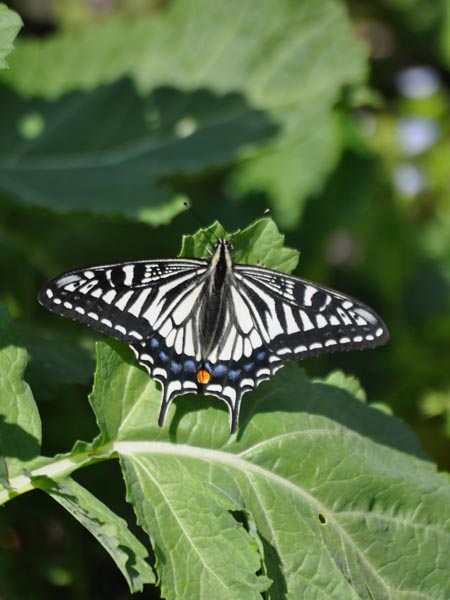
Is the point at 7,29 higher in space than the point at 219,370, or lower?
higher

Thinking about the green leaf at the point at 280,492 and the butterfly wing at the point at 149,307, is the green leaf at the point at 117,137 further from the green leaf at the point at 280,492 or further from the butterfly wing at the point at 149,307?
the green leaf at the point at 280,492

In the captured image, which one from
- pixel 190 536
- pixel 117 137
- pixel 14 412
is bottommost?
pixel 190 536

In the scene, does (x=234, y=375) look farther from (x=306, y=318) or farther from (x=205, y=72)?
(x=205, y=72)

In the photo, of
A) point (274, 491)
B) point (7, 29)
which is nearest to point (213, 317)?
point (274, 491)

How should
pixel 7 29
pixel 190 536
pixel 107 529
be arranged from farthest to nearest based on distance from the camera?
pixel 7 29, pixel 190 536, pixel 107 529

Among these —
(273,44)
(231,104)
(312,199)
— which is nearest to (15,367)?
(231,104)

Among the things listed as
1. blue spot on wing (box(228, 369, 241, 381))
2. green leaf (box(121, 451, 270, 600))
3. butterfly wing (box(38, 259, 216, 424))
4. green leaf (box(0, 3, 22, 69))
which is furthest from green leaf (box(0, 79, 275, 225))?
green leaf (box(121, 451, 270, 600))

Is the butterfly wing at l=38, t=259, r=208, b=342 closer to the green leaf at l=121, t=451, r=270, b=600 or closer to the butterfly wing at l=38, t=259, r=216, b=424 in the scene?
the butterfly wing at l=38, t=259, r=216, b=424
